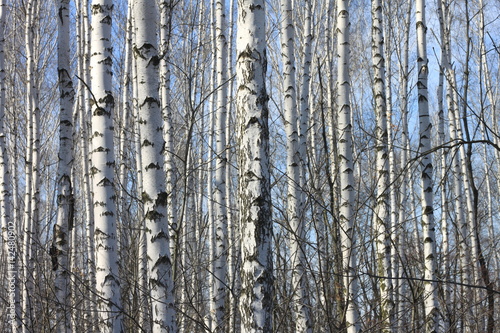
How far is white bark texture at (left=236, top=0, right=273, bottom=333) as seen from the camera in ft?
11.0

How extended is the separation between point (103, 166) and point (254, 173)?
5.39 feet

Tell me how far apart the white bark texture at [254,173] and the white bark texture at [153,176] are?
73 centimetres

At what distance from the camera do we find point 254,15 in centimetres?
367

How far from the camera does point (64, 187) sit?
571 cm

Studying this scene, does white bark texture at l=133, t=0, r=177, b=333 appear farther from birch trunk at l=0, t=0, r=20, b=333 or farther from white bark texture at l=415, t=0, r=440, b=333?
birch trunk at l=0, t=0, r=20, b=333

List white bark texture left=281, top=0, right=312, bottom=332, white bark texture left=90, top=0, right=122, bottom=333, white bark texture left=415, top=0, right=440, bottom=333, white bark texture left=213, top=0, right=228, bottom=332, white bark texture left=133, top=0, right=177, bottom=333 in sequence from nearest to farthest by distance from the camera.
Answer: white bark texture left=133, top=0, right=177, bottom=333 < white bark texture left=90, top=0, right=122, bottom=333 < white bark texture left=415, top=0, right=440, bottom=333 < white bark texture left=281, top=0, right=312, bottom=332 < white bark texture left=213, top=0, right=228, bottom=332

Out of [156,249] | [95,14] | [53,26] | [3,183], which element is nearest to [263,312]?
[156,249]

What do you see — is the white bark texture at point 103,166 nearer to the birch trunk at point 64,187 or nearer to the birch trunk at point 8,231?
the birch trunk at point 64,187

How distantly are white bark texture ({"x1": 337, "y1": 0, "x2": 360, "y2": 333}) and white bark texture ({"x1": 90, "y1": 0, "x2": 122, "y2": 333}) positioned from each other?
79.9 inches

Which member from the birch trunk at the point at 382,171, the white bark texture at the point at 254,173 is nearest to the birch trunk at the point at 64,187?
the white bark texture at the point at 254,173

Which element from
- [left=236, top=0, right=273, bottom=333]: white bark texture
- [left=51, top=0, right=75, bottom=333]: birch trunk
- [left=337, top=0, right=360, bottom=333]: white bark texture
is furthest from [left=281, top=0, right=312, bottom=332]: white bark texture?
[left=51, top=0, right=75, bottom=333]: birch trunk

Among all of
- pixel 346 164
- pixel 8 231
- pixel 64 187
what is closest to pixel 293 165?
pixel 346 164

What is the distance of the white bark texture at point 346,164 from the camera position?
490cm

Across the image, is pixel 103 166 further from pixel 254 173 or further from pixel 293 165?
pixel 293 165
